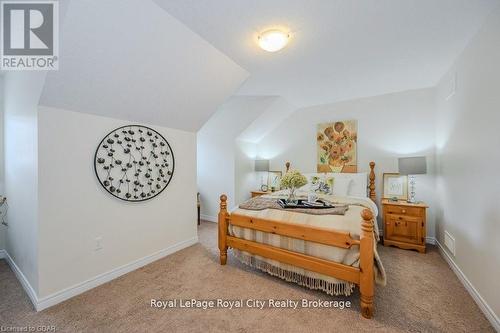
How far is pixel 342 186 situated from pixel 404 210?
89 cm

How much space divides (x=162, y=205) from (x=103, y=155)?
37.5 inches

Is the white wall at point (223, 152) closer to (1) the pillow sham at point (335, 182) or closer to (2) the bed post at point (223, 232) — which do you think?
(1) the pillow sham at point (335, 182)

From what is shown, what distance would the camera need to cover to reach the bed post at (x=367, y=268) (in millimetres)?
1591

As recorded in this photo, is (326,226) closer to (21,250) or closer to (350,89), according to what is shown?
(350,89)

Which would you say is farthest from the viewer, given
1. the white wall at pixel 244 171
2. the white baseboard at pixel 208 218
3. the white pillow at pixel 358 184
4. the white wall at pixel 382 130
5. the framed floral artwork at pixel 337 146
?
the white baseboard at pixel 208 218

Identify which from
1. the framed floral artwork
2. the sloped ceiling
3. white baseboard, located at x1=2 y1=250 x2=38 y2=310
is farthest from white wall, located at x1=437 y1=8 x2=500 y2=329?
white baseboard, located at x1=2 y1=250 x2=38 y2=310

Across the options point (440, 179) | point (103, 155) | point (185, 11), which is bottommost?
point (440, 179)

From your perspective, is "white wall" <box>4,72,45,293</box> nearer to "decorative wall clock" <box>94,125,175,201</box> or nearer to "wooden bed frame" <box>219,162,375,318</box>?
"decorative wall clock" <box>94,125,175,201</box>

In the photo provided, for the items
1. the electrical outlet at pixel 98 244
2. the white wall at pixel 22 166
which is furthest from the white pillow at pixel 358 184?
the white wall at pixel 22 166

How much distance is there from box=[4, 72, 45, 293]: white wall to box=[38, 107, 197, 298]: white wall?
3.2 inches

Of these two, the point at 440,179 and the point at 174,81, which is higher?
the point at 174,81

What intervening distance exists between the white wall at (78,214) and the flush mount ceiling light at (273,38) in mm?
1770

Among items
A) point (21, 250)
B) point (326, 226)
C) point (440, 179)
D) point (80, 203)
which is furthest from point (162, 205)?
point (440, 179)

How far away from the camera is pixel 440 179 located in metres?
2.87
